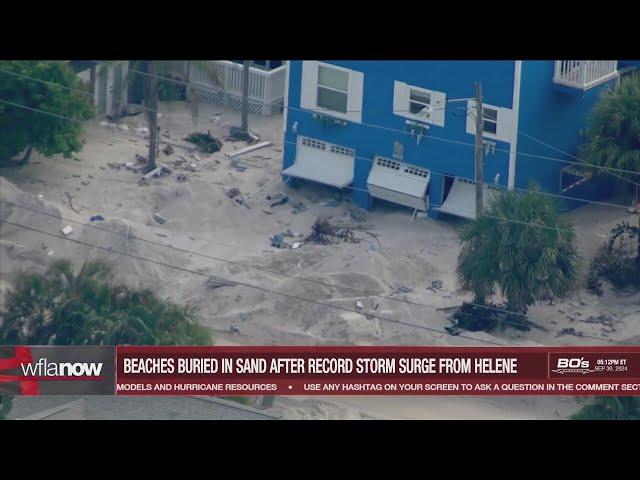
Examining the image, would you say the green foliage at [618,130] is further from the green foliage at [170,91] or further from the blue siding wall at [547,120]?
the green foliage at [170,91]

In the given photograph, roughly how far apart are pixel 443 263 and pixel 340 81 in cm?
518

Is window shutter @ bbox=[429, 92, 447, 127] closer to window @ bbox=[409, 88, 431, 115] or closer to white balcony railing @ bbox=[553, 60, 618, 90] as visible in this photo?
window @ bbox=[409, 88, 431, 115]

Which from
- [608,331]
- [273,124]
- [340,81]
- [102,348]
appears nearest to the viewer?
[102,348]

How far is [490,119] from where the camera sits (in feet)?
206

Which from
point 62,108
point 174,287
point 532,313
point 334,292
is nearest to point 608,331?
point 532,313

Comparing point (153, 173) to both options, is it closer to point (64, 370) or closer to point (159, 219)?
point (159, 219)

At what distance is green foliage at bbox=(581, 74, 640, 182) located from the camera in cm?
6159

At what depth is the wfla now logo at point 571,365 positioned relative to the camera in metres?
55.8

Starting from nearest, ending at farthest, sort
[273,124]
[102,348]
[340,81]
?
[102,348] < [340,81] < [273,124]

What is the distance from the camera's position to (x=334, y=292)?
62.1 m

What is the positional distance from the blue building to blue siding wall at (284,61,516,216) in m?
0.02

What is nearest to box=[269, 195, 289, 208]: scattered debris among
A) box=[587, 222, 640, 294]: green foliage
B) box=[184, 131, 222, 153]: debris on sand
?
box=[184, 131, 222, 153]: debris on sand
